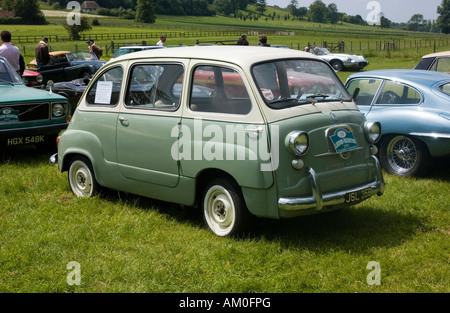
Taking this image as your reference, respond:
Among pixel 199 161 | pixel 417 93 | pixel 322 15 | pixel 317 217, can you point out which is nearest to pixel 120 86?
pixel 199 161

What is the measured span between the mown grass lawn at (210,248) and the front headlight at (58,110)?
8.73 feet

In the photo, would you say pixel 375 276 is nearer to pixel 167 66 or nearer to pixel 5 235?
pixel 167 66

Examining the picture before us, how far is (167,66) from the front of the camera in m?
6.11

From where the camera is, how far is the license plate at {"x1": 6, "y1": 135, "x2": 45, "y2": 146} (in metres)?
8.93

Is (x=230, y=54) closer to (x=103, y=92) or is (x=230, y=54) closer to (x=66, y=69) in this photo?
(x=103, y=92)

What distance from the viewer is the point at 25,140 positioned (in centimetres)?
918

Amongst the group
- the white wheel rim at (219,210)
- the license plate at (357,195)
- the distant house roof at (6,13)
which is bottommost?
the white wheel rim at (219,210)

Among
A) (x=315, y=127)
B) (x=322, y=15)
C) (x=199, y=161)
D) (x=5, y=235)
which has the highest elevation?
(x=322, y=15)

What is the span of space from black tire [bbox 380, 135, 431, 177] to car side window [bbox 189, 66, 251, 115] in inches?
131

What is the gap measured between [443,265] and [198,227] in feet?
7.92

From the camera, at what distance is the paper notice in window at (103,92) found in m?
6.66

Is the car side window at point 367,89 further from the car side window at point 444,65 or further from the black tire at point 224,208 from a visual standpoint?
the black tire at point 224,208
